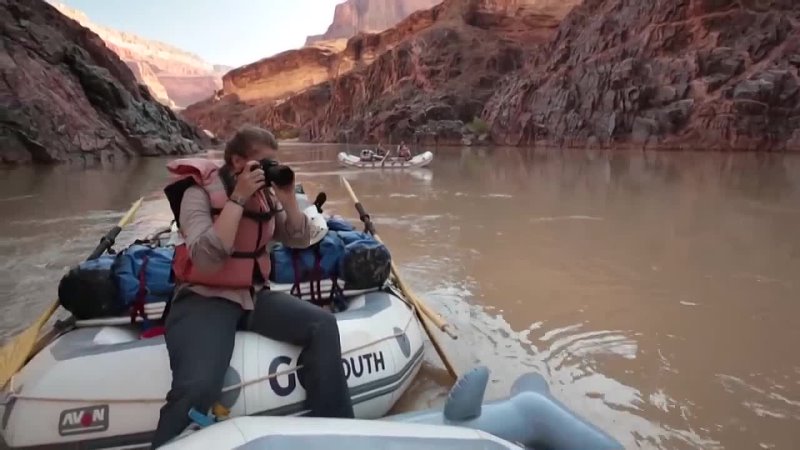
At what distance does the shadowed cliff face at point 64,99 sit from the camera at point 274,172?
17.8 metres

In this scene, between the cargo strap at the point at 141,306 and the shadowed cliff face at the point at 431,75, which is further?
the shadowed cliff face at the point at 431,75

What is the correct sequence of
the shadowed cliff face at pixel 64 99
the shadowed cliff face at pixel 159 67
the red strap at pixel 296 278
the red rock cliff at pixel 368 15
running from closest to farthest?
the red strap at pixel 296 278
the shadowed cliff face at pixel 64 99
the red rock cliff at pixel 368 15
the shadowed cliff face at pixel 159 67

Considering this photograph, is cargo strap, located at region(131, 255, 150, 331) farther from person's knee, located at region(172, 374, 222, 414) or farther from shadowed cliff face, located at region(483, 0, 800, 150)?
shadowed cliff face, located at region(483, 0, 800, 150)

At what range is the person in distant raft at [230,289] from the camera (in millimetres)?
2014

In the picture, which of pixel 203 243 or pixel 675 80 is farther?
pixel 675 80

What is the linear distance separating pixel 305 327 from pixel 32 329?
137cm

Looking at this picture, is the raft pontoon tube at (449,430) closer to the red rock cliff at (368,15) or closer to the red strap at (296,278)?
the red strap at (296,278)

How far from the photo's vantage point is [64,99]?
19.3m

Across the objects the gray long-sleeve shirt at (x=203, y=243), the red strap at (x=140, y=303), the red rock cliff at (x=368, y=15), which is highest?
the red rock cliff at (x=368, y=15)

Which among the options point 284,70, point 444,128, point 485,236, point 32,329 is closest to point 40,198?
point 485,236

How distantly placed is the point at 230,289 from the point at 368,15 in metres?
111

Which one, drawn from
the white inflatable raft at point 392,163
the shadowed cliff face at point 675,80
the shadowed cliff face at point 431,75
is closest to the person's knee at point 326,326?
the white inflatable raft at point 392,163

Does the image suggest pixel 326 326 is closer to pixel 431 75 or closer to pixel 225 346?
pixel 225 346

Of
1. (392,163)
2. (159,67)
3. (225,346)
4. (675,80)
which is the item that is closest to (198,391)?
(225,346)
